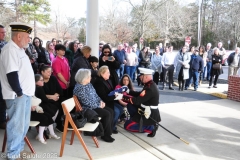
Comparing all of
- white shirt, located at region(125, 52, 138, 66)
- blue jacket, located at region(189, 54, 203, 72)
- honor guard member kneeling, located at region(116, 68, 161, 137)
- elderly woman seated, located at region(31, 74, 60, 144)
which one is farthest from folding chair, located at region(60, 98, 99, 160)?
white shirt, located at region(125, 52, 138, 66)

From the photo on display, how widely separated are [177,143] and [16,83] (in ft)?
8.79

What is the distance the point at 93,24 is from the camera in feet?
15.8

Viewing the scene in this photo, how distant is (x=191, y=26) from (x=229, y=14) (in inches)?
259


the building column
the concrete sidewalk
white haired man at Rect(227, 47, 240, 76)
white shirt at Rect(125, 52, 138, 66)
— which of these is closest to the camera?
the building column

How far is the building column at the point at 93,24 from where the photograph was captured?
4.73m

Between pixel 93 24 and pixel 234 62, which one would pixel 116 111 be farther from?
pixel 234 62

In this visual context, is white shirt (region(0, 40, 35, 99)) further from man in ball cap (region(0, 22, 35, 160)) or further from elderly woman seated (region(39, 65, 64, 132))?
elderly woman seated (region(39, 65, 64, 132))

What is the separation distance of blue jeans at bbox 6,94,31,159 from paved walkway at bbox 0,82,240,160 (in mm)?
437

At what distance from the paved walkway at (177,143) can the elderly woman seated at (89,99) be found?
10.9 inches

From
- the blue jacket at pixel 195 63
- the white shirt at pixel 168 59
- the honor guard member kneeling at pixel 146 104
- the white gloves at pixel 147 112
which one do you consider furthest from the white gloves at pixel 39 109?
the blue jacket at pixel 195 63

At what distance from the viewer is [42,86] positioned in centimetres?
375

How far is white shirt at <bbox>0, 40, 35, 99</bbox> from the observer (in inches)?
103

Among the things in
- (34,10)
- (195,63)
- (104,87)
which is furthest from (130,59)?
(34,10)

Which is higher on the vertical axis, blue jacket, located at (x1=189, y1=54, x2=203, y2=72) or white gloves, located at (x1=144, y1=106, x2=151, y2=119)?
blue jacket, located at (x1=189, y1=54, x2=203, y2=72)
